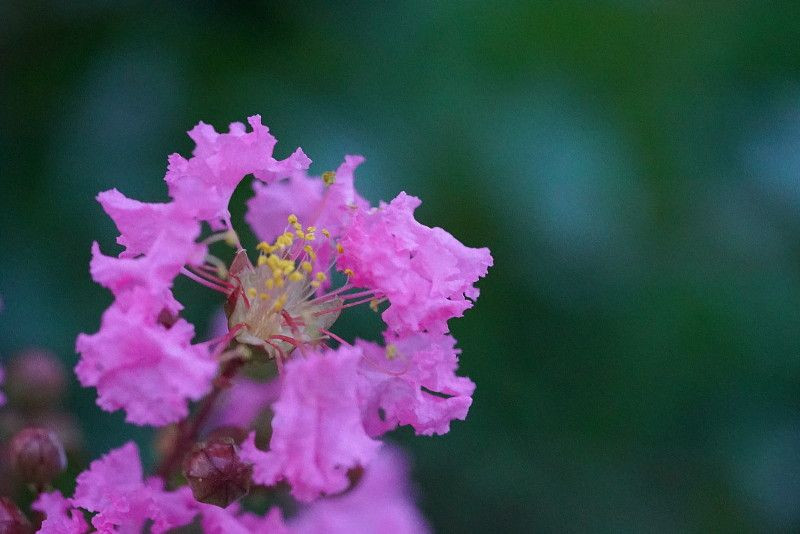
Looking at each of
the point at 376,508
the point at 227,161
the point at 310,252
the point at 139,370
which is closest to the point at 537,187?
the point at 376,508

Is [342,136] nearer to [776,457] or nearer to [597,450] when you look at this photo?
[597,450]

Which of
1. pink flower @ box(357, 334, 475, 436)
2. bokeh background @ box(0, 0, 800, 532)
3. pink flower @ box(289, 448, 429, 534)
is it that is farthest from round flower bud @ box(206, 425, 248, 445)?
bokeh background @ box(0, 0, 800, 532)

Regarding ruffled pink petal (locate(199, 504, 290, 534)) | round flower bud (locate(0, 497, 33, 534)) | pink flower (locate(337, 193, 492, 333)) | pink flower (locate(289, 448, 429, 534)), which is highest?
pink flower (locate(337, 193, 492, 333))

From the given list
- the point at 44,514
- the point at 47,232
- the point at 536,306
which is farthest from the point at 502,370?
the point at 44,514

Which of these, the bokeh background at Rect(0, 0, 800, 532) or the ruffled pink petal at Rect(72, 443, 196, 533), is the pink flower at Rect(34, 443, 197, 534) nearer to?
the ruffled pink petal at Rect(72, 443, 196, 533)

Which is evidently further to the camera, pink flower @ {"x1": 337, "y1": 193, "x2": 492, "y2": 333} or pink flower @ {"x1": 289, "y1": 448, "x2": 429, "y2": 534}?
pink flower @ {"x1": 289, "y1": 448, "x2": 429, "y2": 534}

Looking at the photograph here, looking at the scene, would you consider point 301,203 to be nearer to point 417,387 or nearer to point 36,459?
point 417,387
